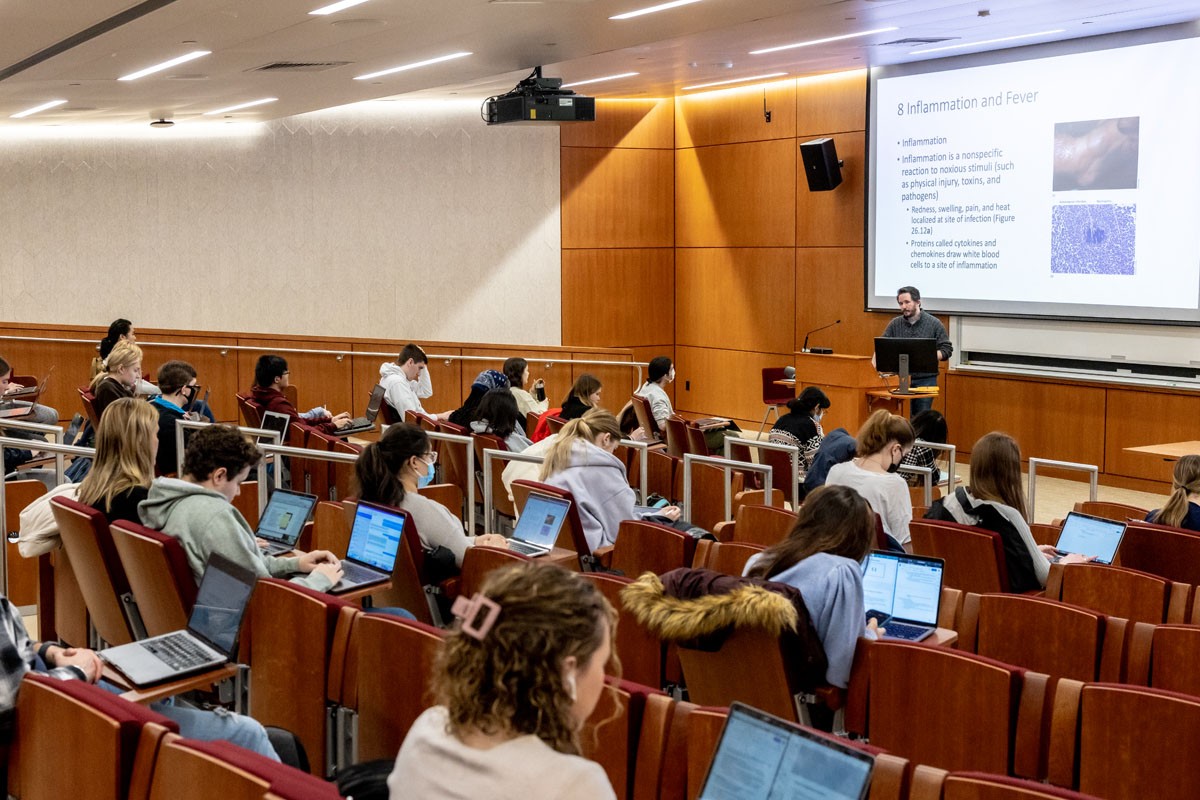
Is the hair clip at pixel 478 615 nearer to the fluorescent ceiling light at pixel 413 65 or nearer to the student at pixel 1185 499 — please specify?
the student at pixel 1185 499

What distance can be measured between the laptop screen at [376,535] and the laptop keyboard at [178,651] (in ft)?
3.68

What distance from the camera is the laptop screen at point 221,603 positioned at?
3648mm

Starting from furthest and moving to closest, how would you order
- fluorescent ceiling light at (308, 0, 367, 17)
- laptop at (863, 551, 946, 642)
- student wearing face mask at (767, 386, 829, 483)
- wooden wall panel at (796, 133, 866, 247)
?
wooden wall panel at (796, 133, 866, 247) → student wearing face mask at (767, 386, 829, 483) → fluorescent ceiling light at (308, 0, 367, 17) → laptop at (863, 551, 946, 642)

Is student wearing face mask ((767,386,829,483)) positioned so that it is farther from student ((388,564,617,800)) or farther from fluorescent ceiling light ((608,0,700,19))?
student ((388,564,617,800))

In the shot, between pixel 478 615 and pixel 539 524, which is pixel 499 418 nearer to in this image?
pixel 539 524

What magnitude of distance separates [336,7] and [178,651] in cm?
450

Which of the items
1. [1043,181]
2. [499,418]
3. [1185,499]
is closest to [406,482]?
[499,418]

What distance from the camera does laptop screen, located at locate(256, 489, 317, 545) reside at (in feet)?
17.7

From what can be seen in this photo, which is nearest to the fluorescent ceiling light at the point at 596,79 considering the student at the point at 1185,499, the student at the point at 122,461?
the student at the point at 1185,499

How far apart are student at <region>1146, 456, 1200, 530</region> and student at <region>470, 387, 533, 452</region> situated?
3.83 metres

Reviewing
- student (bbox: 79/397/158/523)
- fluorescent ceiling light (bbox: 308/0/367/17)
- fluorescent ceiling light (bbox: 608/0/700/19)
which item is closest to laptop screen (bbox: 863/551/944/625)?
student (bbox: 79/397/158/523)

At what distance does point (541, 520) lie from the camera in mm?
5551

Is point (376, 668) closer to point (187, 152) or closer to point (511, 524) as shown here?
point (511, 524)

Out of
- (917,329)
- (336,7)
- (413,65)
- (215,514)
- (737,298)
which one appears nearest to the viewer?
(215,514)
